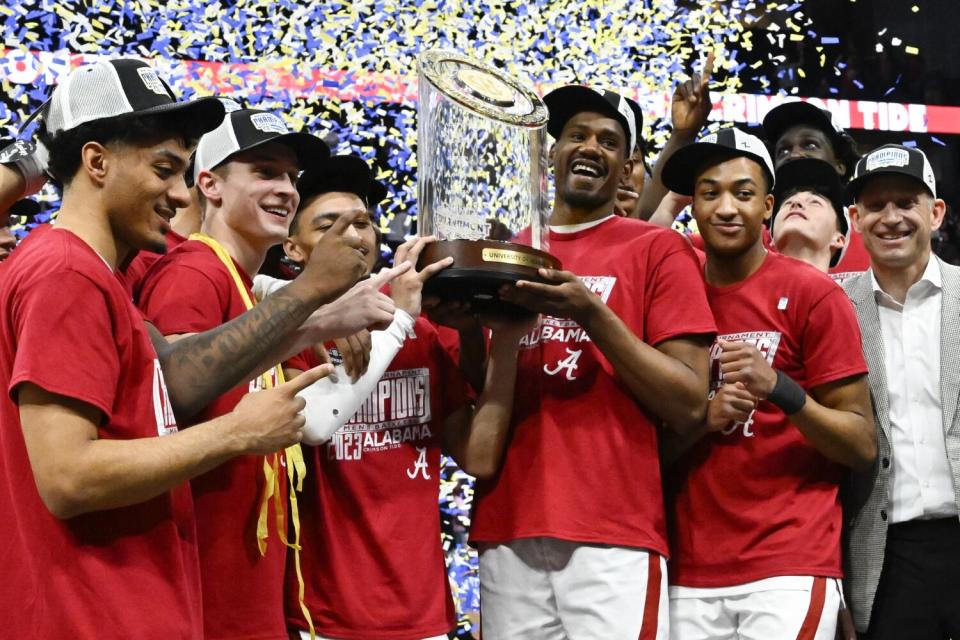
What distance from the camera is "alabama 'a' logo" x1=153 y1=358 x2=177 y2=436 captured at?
5.73 feet

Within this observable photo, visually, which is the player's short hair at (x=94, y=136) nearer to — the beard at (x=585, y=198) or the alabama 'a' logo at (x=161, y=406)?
the alabama 'a' logo at (x=161, y=406)

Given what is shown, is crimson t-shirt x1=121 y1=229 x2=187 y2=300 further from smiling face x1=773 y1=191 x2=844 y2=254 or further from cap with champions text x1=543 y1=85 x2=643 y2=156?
smiling face x1=773 y1=191 x2=844 y2=254

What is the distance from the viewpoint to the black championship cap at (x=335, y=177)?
107 inches

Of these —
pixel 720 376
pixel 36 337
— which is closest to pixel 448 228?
pixel 720 376

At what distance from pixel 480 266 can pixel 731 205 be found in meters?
0.77

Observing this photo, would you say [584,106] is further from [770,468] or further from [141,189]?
→ [141,189]

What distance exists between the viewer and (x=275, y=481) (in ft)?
7.26

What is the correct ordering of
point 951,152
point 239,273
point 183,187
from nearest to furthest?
point 183,187
point 239,273
point 951,152

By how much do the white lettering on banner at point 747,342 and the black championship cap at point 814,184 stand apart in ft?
2.65

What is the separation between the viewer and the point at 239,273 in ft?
7.84

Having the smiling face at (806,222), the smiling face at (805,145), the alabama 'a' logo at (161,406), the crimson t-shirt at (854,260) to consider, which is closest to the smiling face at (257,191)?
the alabama 'a' logo at (161,406)

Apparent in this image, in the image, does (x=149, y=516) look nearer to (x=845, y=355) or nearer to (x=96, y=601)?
(x=96, y=601)

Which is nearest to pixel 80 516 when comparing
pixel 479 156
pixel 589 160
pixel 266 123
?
pixel 266 123

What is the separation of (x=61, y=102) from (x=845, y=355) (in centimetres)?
174
